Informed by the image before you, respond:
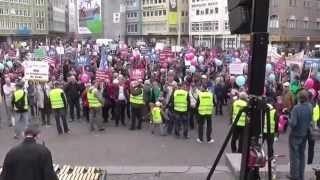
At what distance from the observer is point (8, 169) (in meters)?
6.91

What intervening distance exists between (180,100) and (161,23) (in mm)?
80437

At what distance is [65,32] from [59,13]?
9.48 metres

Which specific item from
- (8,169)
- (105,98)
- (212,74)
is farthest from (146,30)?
(8,169)

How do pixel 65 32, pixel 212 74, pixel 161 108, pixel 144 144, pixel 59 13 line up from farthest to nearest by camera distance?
pixel 65 32 → pixel 59 13 → pixel 212 74 → pixel 161 108 → pixel 144 144

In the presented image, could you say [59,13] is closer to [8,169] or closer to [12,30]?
[12,30]

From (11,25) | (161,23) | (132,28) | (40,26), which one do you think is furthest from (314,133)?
(40,26)

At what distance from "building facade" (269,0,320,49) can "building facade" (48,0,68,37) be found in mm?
61259

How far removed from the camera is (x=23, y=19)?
109 metres

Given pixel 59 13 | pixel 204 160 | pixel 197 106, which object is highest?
pixel 59 13

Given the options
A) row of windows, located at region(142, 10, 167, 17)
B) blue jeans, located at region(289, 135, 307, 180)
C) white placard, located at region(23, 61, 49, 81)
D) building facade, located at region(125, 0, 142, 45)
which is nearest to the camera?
blue jeans, located at region(289, 135, 307, 180)

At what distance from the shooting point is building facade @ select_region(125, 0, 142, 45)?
102562 mm

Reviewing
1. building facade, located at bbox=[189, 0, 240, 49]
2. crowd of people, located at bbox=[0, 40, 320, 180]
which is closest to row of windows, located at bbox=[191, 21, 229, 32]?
building facade, located at bbox=[189, 0, 240, 49]

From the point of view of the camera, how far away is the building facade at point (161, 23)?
92.8 metres

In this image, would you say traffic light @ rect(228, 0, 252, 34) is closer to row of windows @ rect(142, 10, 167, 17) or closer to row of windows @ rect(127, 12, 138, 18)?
row of windows @ rect(142, 10, 167, 17)
